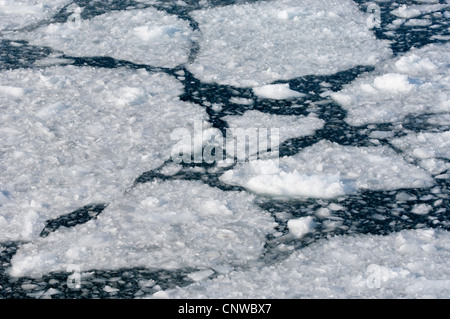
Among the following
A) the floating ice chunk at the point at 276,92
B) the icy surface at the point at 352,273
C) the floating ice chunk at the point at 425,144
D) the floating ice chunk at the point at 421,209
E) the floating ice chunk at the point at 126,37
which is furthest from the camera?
the floating ice chunk at the point at 126,37

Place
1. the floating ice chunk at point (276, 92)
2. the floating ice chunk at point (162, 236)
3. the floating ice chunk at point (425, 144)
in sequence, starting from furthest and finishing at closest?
the floating ice chunk at point (276, 92) < the floating ice chunk at point (425, 144) < the floating ice chunk at point (162, 236)

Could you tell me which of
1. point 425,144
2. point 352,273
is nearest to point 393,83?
point 425,144

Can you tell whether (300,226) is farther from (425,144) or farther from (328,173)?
(425,144)

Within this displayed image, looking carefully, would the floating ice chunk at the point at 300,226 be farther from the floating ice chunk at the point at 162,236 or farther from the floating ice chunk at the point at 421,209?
the floating ice chunk at the point at 421,209

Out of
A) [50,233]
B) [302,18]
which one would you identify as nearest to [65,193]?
[50,233]

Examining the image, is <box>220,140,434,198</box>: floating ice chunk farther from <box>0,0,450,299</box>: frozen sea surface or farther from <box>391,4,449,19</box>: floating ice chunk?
<box>391,4,449,19</box>: floating ice chunk

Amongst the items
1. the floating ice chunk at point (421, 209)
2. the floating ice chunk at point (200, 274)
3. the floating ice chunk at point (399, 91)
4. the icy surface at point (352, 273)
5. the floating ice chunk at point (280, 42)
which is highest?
the floating ice chunk at point (280, 42)

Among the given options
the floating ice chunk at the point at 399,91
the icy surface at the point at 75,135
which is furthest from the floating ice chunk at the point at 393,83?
the icy surface at the point at 75,135
